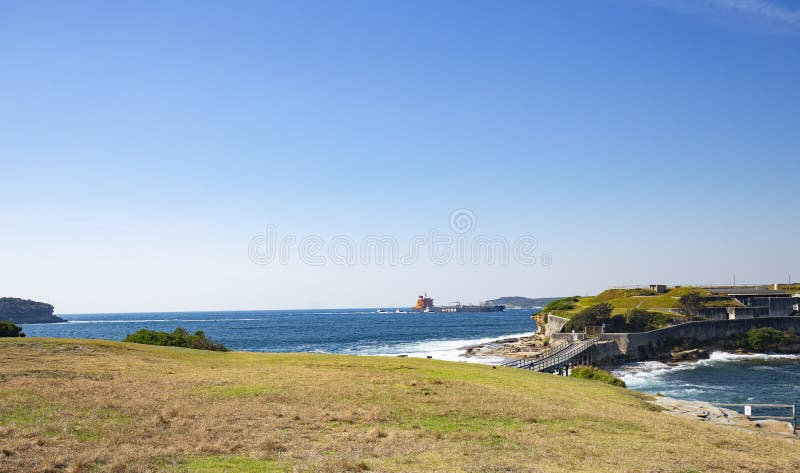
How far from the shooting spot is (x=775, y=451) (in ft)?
71.7

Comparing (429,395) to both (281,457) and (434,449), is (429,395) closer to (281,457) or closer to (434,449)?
(434,449)

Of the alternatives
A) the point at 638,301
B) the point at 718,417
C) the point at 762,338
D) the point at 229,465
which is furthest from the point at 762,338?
the point at 229,465

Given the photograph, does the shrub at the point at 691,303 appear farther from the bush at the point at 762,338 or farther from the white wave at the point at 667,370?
the white wave at the point at 667,370

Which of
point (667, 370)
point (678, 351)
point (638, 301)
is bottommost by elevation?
point (667, 370)

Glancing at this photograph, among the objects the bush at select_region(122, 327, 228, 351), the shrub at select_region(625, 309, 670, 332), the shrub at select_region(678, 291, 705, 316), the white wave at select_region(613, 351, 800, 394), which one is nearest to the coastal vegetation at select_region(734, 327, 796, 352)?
the white wave at select_region(613, 351, 800, 394)

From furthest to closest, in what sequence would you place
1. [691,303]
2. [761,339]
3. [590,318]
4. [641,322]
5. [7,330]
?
[691,303], [590,318], [641,322], [761,339], [7,330]

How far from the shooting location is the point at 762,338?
297 ft

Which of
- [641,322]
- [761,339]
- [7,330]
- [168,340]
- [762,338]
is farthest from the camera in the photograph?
[641,322]

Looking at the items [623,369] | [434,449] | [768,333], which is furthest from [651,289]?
[434,449]

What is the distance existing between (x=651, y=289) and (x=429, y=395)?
12665 centimetres

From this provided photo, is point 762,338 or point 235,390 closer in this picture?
point 235,390

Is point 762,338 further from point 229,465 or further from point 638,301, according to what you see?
point 229,465

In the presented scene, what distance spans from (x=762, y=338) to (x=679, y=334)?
14693 millimetres

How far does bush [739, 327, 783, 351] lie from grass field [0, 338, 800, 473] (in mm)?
67931
